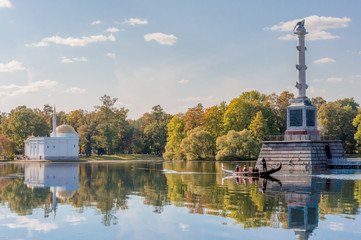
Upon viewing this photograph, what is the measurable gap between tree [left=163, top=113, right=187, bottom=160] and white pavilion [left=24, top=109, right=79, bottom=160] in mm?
22204

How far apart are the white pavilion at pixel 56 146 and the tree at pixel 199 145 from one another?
2621 cm

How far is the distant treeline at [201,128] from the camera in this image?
8962cm

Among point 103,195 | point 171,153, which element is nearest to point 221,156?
point 171,153

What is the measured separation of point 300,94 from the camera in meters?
58.4

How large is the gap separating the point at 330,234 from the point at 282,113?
86.0 metres

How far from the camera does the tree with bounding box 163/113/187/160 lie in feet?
343

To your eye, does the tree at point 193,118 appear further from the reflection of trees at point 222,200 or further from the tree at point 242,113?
the reflection of trees at point 222,200

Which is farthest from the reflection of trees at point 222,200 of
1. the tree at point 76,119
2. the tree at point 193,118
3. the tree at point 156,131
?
the tree at point 76,119

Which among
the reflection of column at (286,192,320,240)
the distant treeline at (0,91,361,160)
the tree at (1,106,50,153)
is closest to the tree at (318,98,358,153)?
the distant treeline at (0,91,361,160)

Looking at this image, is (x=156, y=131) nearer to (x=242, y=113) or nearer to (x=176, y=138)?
(x=176, y=138)

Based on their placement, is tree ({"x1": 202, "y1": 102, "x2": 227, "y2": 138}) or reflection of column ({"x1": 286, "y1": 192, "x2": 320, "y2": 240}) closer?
reflection of column ({"x1": 286, "y1": 192, "x2": 320, "y2": 240})

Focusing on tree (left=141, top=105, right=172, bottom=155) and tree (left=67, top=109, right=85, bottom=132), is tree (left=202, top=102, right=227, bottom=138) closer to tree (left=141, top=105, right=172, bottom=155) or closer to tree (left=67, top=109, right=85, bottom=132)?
tree (left=141, top=105, right=172, bottom=155)

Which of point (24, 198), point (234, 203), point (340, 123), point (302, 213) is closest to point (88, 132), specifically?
point (340, 123)

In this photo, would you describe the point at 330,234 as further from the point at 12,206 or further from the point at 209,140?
the point at 209,140
